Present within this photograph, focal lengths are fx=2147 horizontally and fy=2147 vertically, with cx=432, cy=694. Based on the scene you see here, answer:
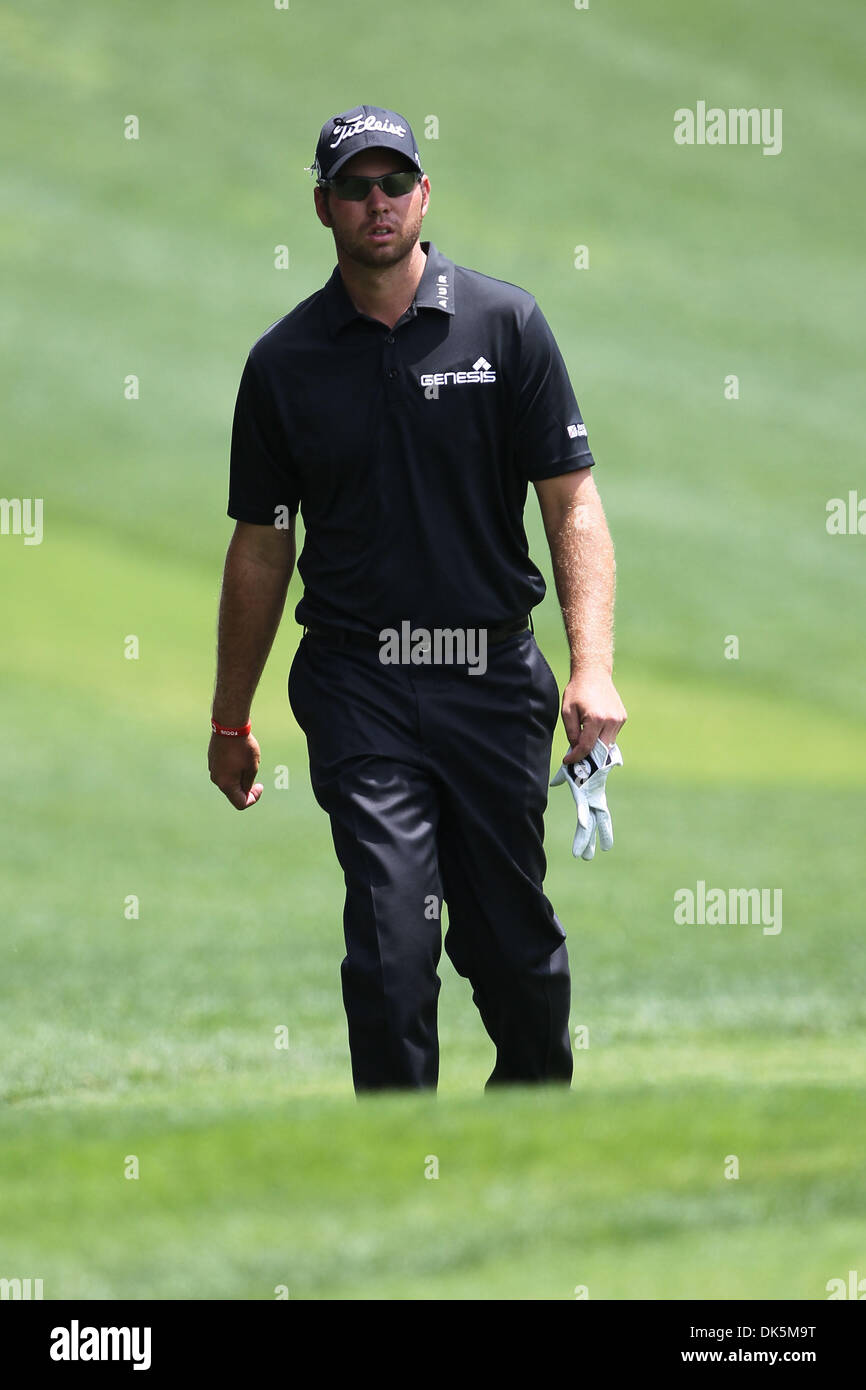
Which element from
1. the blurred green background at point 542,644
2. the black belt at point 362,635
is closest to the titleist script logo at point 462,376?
the black belt at point 362,635

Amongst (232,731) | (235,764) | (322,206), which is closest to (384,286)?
(322,206)

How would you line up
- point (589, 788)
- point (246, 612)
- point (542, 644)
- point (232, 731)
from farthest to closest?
point (542, 644) → point (232, 731) → point (246, 612) → point (589, 788)

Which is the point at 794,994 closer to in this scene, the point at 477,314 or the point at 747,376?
the point at 477,314

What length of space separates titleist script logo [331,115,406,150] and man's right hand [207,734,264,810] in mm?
1804

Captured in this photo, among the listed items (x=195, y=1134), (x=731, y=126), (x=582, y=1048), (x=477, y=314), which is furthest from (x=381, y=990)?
(x=731, y=126)

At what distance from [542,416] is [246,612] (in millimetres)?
1055

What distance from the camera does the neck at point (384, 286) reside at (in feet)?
19.2

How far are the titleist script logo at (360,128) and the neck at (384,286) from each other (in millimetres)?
309

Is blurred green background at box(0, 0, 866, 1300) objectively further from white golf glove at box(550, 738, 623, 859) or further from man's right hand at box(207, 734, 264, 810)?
man's right hand at box(207, 734, 264, 810)

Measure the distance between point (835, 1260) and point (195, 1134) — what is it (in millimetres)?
1535

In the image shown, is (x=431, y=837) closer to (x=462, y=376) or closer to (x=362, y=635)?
(x=362, y=635)

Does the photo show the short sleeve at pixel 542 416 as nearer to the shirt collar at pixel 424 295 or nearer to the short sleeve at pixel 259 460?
the shirt collar at pixel 424 295

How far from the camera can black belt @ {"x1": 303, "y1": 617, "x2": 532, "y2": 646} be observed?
5.85m

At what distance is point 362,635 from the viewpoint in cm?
586
